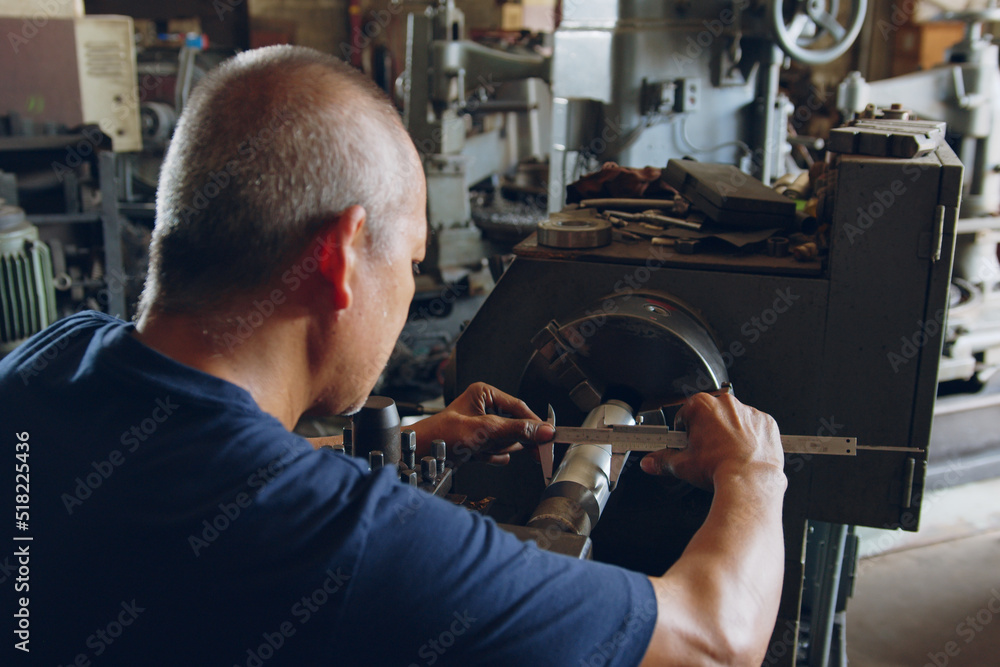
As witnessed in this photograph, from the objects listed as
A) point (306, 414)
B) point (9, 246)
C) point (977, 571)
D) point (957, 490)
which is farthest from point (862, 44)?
point (306, 414)

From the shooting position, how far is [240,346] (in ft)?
2.29

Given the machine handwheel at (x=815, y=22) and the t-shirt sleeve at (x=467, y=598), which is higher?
the machine handwheel at (x=815, y=22)

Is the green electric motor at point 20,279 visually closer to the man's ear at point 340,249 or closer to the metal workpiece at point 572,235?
the metal workpiece at point 572,235

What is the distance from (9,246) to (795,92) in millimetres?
4486

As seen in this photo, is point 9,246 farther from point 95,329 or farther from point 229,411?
point 229,411

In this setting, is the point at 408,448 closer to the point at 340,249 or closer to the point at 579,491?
the point at 579,491

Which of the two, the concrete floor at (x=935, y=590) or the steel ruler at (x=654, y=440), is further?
the concrete floor at (x=935, y=590)

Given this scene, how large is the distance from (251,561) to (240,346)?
7.1 inches

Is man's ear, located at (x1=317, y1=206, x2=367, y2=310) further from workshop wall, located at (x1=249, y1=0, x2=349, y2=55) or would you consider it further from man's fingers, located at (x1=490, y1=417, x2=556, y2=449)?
workshop wall, located at (x1=249, y1=0, x2=349, y2=55)

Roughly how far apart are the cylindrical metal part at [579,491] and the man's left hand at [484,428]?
0.05 metres

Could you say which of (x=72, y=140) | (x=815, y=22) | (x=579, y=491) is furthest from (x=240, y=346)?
(x=72, y=140)

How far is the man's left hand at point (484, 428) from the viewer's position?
3.36ft

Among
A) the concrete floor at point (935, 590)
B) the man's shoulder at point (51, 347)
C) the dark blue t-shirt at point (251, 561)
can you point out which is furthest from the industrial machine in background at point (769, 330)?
the concrete floor at point (935, 590)

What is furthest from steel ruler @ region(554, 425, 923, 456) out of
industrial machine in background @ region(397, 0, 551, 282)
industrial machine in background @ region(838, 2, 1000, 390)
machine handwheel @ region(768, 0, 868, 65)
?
industrial machine in background @ region(397, 0, 551, 282)
